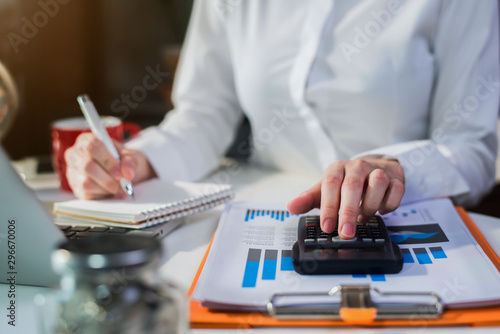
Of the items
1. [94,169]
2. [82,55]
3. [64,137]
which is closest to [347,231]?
[94,169]

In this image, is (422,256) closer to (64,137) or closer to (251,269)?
(251,269)

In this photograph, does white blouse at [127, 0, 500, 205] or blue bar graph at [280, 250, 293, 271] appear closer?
blue bar graph at [280, 250, 293, 271]

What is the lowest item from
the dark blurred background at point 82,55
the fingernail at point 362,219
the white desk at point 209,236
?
the dark blurred background at point 82,55

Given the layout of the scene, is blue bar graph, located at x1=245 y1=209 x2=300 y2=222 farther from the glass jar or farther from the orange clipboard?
the glass jar

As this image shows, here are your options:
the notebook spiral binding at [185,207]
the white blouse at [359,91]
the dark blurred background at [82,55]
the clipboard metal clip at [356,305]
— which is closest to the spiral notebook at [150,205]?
the notebook spiral binding at [185,207]

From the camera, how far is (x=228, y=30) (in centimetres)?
103

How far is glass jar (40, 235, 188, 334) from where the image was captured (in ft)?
0.91

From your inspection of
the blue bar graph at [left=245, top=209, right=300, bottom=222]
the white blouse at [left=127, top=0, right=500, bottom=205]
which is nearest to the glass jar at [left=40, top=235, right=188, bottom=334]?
the blue bar graph at [left=245, top=209, right=300, bottom=222]

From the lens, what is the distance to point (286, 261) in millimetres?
515

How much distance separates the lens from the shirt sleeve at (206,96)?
0.98 meters

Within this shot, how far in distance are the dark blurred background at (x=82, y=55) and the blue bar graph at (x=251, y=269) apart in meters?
1.11

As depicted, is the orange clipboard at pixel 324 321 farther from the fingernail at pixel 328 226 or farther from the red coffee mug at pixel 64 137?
the red coffee mug at pixel 64 137

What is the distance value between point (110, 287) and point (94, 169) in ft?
1.50

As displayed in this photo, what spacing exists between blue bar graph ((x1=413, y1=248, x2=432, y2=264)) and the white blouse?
7.5 inches
